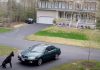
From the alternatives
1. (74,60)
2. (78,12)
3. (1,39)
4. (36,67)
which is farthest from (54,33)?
(36,67)

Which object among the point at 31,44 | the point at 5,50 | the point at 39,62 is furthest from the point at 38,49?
the point at 31,44

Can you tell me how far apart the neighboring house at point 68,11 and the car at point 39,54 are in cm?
2414

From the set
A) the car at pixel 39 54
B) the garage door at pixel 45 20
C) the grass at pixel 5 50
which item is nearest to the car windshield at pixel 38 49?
the car at pixel 39 54

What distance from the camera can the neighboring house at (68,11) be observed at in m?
53.6

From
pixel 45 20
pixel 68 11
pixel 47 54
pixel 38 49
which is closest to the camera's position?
pixel 47 54

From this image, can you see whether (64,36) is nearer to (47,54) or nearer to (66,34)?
(66,34)

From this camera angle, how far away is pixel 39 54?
25.6 meters

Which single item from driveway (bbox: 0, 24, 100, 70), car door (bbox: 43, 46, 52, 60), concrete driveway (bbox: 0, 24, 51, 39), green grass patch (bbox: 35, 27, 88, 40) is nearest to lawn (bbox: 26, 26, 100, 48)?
green grass patch (bbox: 35, 27, 88, 40)

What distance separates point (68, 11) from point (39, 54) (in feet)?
104

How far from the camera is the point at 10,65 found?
2419 centimetres

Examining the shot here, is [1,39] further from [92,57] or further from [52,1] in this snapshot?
[52,1]

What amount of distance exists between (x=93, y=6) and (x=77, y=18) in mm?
3580

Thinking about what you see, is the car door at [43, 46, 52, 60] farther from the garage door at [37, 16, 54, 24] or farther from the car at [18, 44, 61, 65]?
the garage door at [37, 16, 54, 24]

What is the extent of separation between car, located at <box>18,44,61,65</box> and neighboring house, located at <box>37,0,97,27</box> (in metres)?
24.1
